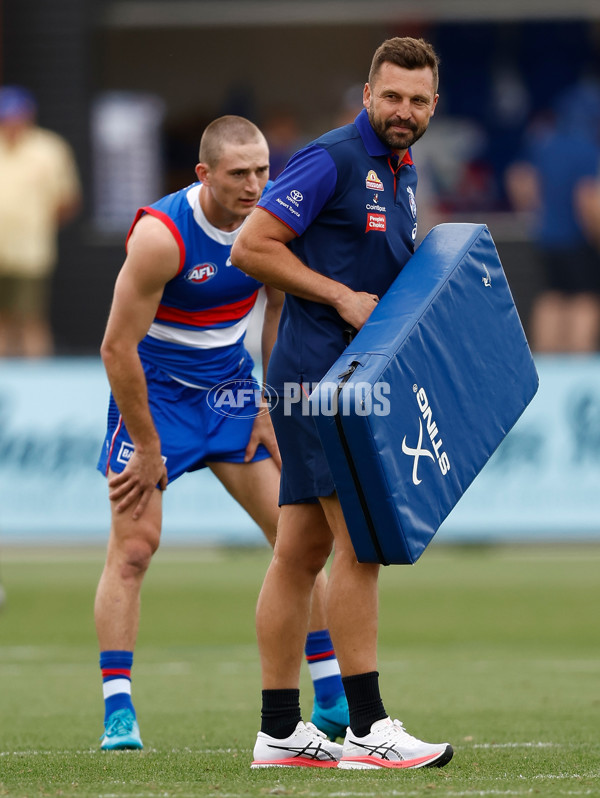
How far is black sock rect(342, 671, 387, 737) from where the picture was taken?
17.1 ft

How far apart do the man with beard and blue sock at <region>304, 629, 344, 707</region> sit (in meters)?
0.66

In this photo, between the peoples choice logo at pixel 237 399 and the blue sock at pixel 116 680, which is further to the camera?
the peoples choice logo at pixel 237 399

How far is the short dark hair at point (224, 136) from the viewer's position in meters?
6.07

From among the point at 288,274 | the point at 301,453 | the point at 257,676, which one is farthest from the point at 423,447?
the point at 257,676

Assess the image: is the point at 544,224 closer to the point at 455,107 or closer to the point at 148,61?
the point at 455,107

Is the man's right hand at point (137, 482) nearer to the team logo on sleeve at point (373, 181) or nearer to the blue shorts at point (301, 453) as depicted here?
the blue shorts at point (301, 453)

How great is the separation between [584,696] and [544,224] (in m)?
9.81

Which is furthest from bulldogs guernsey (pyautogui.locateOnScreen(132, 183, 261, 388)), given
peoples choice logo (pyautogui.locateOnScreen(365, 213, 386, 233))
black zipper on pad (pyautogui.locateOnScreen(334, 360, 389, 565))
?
black zipper on pad (pyautogui.locateOnScreen(334, 360, 389, 565))

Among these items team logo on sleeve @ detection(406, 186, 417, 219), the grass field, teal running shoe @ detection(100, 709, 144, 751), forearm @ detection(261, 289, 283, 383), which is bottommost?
the grass field

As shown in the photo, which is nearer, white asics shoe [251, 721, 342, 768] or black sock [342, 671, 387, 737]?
black sock [342, 671, 387, 737]

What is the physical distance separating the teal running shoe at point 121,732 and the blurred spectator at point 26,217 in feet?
33.4

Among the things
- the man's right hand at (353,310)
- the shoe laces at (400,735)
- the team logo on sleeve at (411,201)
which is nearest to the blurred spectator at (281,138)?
the team logo on sleeve at (411,201)

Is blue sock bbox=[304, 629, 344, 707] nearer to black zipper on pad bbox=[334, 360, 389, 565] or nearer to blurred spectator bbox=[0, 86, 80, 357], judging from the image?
black zipper on pad bbox=[334, 360, 389, 565]

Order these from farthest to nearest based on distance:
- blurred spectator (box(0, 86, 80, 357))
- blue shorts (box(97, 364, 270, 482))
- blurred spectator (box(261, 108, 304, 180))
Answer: blurred spectator (box(261, 108, 304, 180)), blurred spectator (box(0, 86, 80, 357)), blue shorts (box(97, 364, 270, 482))
